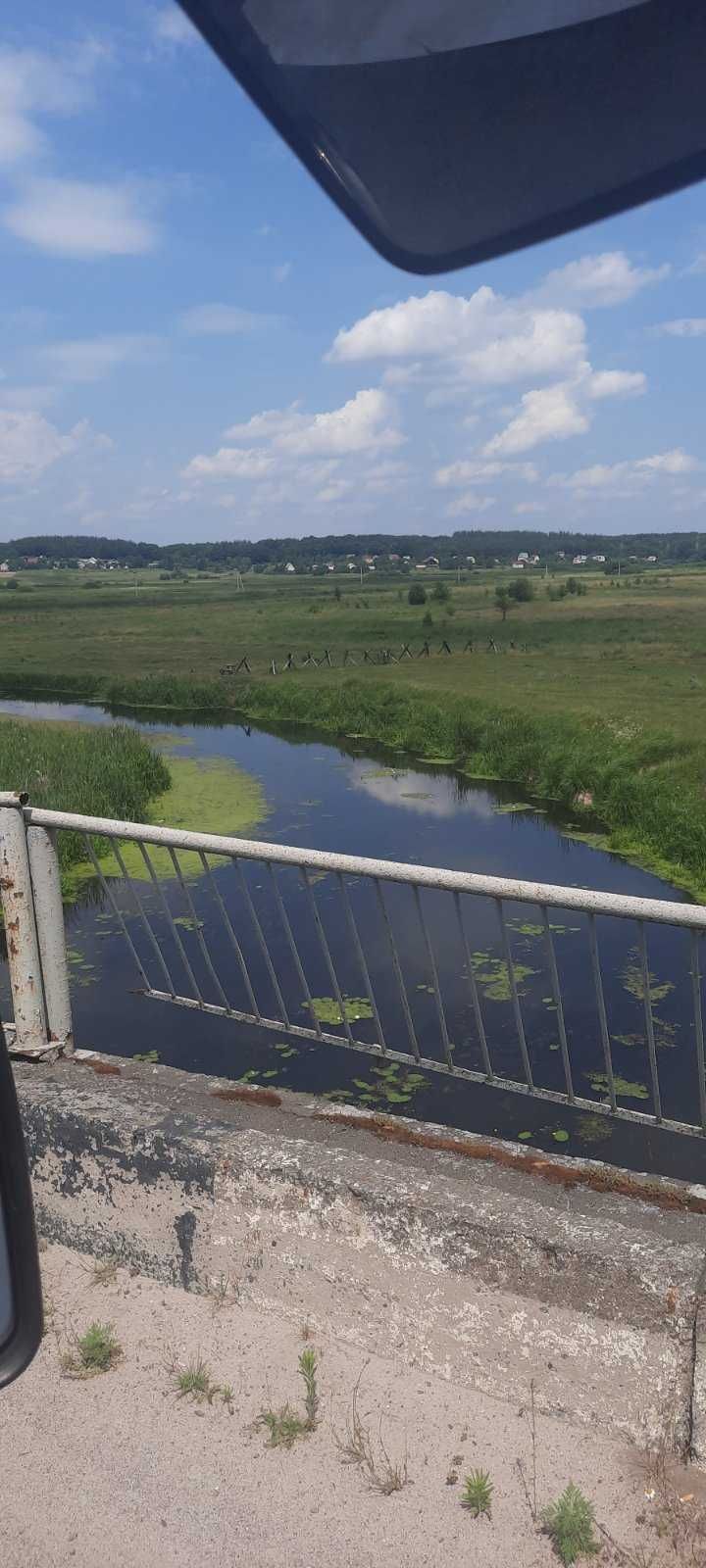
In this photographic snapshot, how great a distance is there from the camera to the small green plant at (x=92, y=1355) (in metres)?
2.64

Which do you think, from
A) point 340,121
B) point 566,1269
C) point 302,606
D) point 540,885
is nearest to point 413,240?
point 340,121

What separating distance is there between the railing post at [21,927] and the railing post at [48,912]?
17 mm

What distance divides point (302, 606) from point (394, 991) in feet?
239

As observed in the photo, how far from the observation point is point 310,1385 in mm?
2492

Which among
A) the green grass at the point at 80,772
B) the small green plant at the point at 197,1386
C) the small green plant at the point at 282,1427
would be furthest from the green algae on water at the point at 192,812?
A: the small green plant at the point at 282,1427

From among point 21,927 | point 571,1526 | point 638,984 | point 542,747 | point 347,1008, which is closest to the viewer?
point 571,1526

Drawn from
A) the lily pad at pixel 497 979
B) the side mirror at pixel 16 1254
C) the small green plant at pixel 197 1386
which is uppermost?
the side mirror at pixel 16 1254

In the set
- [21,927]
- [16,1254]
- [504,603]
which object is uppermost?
[16,1254]

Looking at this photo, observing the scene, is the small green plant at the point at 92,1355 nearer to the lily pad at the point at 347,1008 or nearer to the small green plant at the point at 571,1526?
the small green plant at the point at 571,1526

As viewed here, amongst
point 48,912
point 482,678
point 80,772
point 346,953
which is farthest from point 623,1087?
point 482,678

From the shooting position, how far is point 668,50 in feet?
3.66

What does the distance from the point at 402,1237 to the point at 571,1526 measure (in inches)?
25.5

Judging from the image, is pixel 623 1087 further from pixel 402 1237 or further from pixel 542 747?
pixel 542 747

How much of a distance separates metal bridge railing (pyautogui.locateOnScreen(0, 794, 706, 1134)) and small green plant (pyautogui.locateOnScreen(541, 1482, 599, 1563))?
930 mm
